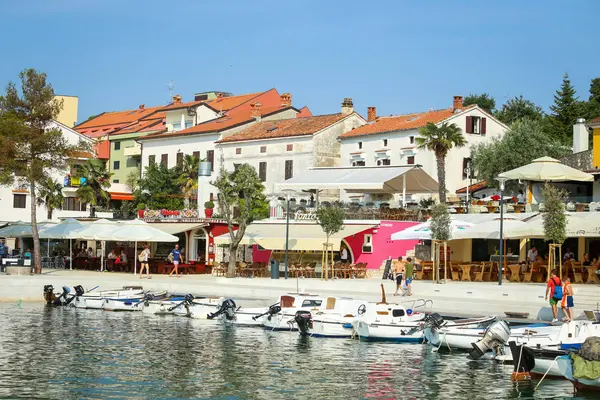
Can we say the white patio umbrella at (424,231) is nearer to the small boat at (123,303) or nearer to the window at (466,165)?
the small boat at (123,303)

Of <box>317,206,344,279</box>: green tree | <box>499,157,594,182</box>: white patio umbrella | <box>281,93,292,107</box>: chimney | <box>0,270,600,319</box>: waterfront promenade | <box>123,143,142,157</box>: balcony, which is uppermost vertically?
<box>281,93,292,107</box>: chimney

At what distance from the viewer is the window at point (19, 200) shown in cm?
7244

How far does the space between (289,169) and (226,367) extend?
4396 cm

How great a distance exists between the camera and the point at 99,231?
167 ft

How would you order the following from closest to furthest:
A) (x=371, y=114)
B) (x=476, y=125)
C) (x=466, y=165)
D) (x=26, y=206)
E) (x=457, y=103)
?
(x=466, y=165), (x=476, y=125), (x=457, y=103), (x=371, y=114), (x=26, y=206)

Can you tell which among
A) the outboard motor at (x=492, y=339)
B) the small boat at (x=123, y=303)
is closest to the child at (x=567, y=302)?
the outboard motor at (x=492, y=339)

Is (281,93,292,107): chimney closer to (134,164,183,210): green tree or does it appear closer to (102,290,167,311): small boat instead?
(134,164,183,210): green tree

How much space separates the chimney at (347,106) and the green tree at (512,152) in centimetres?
1108

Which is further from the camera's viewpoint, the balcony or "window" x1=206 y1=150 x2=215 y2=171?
the balcony

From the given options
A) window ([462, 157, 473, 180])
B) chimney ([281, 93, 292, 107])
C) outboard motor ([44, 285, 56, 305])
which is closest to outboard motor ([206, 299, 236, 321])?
outboard motor ([44, 285, 56, 305])

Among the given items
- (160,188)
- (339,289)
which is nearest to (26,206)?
(160,188)

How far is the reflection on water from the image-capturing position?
73.5ft

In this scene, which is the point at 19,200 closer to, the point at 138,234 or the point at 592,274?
the point at 138,234

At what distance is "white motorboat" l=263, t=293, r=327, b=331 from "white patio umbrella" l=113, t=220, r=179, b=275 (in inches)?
674
